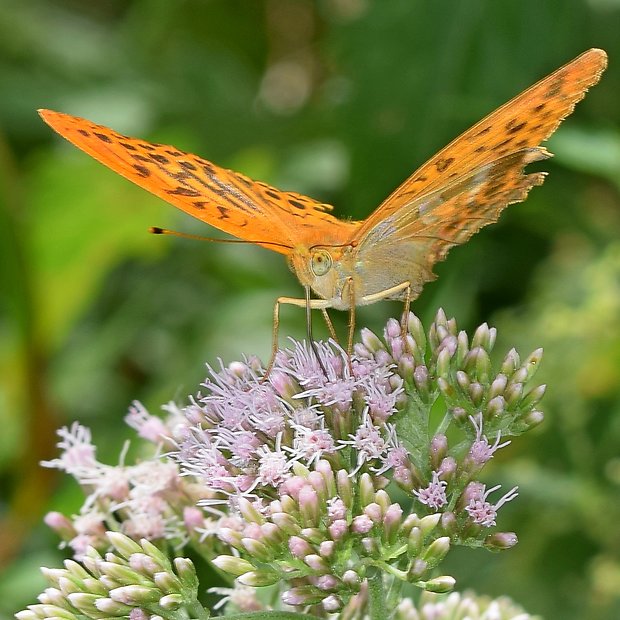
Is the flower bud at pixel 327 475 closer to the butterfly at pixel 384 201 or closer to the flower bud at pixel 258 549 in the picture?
the flower bud at pixel 258 549

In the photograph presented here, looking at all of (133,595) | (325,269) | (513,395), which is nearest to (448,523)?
(513,395)

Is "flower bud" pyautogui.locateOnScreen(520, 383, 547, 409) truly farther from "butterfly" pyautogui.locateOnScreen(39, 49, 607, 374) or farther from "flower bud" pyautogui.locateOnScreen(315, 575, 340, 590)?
"flower bud" pyautogui.locateOnScreen(315, 575, 340, 590)

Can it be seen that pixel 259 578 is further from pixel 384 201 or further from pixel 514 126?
pixel 514 126

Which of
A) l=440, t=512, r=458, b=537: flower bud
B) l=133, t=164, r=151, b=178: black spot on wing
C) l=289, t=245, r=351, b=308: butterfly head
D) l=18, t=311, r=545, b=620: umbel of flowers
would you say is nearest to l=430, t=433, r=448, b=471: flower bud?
l=18, t=311, r=545, b=620: umbel of flowers

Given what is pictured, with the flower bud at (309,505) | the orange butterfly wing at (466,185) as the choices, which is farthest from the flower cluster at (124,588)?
the orange butterfly wing at (466,185)

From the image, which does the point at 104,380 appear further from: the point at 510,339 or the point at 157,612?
the point at 157,612

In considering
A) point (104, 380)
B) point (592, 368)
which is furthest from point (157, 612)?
point (104, 380)

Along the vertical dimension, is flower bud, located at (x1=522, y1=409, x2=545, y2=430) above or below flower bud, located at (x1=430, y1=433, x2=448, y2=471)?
above

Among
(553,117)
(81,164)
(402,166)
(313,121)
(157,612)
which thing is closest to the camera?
(157,612)
